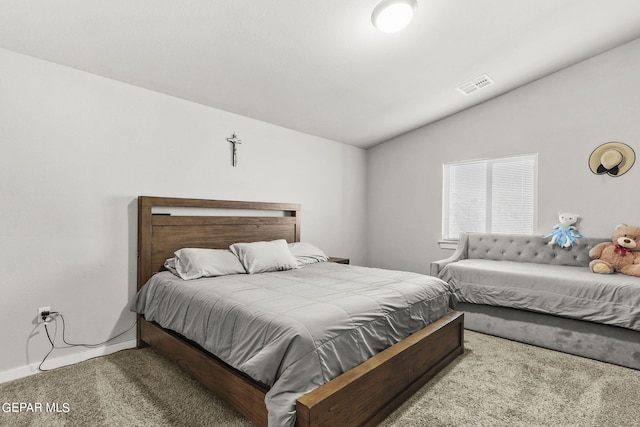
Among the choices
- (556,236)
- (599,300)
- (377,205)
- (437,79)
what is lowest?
(599,300)

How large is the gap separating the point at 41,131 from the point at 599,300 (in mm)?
4389

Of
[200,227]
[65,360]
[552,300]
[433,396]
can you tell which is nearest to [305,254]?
[200,227]

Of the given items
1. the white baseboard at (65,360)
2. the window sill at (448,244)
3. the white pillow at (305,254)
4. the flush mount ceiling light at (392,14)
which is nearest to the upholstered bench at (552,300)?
the window sill at (448,244)

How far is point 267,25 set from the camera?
2283 millimetres

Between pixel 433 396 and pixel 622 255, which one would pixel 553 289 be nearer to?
pixel 622 255

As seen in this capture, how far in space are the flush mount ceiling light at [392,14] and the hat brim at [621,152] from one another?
259cm

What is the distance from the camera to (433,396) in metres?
1.99

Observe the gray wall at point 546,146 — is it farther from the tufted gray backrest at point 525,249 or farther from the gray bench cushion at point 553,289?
the gray bench cushion at point 553,289

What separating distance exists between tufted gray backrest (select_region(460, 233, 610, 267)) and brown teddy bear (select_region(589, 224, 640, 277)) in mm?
212

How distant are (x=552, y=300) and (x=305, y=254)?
7.49 feet

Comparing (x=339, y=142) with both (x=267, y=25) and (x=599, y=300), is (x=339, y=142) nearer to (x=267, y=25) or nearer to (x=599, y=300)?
(x=267, y=25)

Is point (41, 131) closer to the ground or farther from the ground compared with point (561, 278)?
farther from the ground

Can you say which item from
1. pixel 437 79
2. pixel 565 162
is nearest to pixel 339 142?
pixel 437 79

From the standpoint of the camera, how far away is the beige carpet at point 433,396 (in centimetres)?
176
